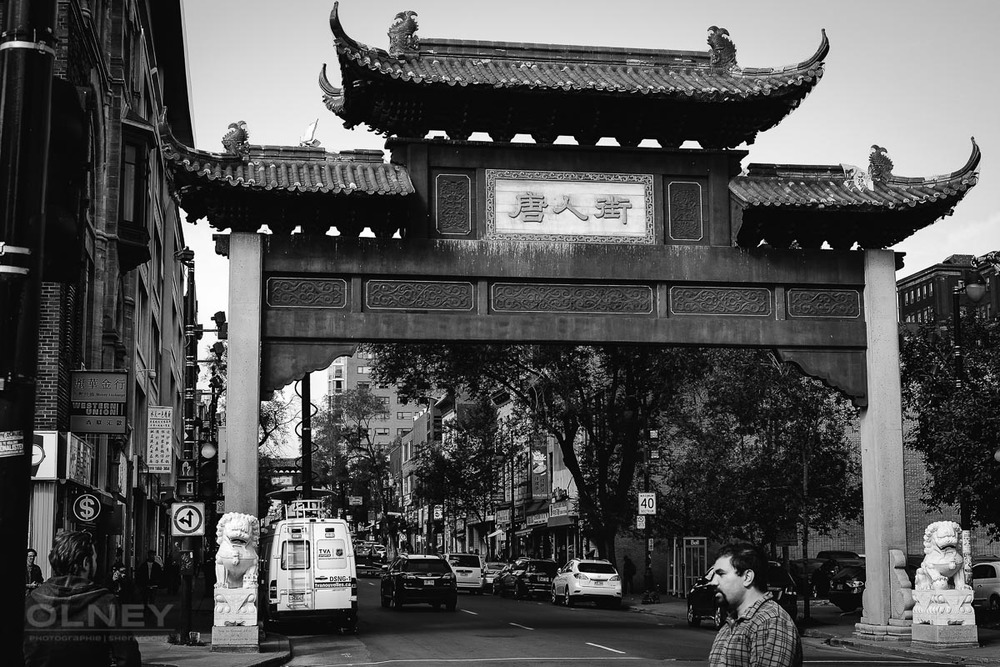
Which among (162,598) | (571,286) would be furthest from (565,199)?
(162,598)

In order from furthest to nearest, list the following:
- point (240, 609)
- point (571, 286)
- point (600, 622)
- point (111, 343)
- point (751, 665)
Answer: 1. point (111, 343)
2. point (600, 622)
3. point (571, 286)
4. point (240, 609)
5. point (751, 665)

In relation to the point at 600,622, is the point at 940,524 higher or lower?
higher

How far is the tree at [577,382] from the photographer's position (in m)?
38.9

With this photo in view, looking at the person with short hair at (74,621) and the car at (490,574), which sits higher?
the person with short hair at (74,621)

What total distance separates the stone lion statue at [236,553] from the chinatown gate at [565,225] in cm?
78

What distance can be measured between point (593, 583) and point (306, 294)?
66.0 ft

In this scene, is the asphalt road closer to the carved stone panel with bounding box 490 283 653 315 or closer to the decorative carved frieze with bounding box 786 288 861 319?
the carved stone panel with bounding box 490 283 653 315

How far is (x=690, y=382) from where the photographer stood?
3978cm

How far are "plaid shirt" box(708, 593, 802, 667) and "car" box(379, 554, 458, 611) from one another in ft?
101

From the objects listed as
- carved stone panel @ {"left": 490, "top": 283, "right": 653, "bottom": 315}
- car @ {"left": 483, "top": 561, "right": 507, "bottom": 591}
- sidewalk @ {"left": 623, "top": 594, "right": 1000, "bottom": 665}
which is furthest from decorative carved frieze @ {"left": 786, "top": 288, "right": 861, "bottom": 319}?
car @ {"left": 483, "top": 561, "right": 507, "bottom": 591}

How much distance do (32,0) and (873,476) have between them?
19.5 meters

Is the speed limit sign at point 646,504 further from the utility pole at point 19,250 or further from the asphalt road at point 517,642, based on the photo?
the utility pole at point 19,250

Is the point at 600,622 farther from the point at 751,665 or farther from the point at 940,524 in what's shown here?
the point at 751,665

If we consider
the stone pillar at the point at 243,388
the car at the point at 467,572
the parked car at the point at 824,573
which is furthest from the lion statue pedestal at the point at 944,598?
the car at the point at 467,572
